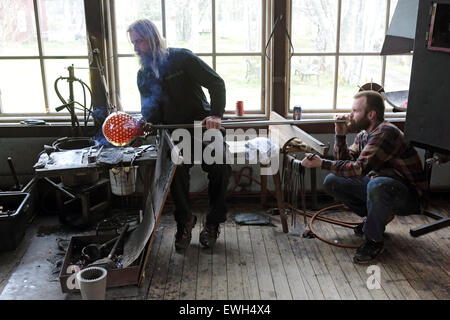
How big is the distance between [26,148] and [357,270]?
8.72ft

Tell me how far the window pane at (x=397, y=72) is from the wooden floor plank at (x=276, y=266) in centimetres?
160

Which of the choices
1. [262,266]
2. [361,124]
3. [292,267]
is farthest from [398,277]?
[361,124]

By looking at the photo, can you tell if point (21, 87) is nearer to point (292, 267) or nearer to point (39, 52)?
point (39, 52)

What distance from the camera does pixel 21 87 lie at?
378 cm

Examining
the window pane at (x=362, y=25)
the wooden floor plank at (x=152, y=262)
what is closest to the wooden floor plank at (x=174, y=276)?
the wooden floor plank at (x=152, y=262)

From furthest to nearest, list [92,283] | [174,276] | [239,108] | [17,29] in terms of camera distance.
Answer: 1. [239,108]
2. [17,29]
3. [174,276]
4. [92,283]

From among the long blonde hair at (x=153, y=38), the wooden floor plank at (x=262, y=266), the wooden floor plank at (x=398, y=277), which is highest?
the long blonde hair at (x=153, y=38)

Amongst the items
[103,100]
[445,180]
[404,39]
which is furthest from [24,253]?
[445,180]

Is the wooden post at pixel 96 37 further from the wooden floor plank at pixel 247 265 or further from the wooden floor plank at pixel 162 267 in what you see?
the wooden floor plank at pixel 247 265

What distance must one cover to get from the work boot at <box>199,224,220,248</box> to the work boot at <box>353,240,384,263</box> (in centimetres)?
90

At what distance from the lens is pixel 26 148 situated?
3.72 m

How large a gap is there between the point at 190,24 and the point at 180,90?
36.3 inches

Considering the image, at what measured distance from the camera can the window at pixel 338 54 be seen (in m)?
3.70

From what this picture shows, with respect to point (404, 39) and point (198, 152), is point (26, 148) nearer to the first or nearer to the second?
point (198, 152)
